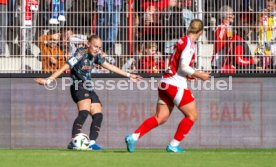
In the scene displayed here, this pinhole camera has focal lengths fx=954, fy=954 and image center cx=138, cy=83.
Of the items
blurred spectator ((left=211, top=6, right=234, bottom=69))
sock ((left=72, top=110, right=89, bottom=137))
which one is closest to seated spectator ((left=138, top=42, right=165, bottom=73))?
blurred spectator ((left=211, top=6, right=234, bottom=69))

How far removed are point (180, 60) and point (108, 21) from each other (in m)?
4.91

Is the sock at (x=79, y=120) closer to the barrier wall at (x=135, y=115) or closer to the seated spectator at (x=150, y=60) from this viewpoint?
the barrier wall at (x=135, y=115)

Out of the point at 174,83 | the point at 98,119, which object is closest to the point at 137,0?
the point at 98,119

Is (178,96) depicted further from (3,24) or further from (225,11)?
(3,24)

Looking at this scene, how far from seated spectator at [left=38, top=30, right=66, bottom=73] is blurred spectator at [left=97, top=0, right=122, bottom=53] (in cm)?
84

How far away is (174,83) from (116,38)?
4898 mm

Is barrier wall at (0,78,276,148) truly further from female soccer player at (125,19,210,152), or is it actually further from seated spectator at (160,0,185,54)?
female soccer player at (125,19,210,152)

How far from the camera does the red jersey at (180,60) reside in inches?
537

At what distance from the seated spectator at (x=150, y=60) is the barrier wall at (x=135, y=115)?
0.40m

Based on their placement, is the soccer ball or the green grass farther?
the soccer ball

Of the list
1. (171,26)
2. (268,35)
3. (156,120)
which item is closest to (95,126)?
(156,120)

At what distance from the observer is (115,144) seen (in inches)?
738

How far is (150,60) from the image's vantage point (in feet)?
61.0

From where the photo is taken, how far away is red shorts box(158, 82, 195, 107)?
13711mm
